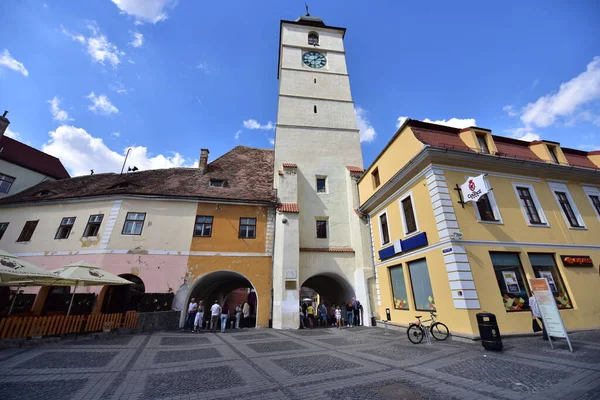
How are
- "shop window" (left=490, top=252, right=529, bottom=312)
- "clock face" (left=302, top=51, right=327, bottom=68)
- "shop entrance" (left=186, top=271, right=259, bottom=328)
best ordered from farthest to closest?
"clock face" (left=302, top=51, right=327, bottom=68)
"shop entrance" (left=186, top=271, right=259, bottom=328)
"shop window" (left=490, top=252, right=529, bottom=312)

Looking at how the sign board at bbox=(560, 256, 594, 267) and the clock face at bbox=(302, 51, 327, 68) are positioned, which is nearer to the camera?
the sign board at bbox=(560, 256, 594, 267)

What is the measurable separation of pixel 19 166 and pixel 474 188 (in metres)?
31.6

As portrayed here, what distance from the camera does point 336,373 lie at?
5.55m

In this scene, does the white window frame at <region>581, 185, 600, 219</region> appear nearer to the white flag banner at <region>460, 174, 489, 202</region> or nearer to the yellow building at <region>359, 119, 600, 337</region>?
the yellow building at <region>359, 119, 600, 337</region>

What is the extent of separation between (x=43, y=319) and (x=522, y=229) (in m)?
19.4

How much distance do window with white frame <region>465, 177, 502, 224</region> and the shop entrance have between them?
12.5m

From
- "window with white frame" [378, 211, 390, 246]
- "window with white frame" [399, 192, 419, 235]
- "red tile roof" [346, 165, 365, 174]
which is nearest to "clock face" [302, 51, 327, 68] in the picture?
"red tile roof" [346, 165, 365, 174]

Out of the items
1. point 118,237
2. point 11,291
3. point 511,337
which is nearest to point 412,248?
point 511,337

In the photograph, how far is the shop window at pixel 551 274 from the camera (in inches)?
388

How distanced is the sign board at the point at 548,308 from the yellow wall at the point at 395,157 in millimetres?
6340

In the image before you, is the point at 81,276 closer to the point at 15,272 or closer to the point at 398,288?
the point at 15,272

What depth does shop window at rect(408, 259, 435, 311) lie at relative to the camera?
10.4 metres

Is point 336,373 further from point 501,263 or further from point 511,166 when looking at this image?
point 511,166

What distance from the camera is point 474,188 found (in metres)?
9.68
